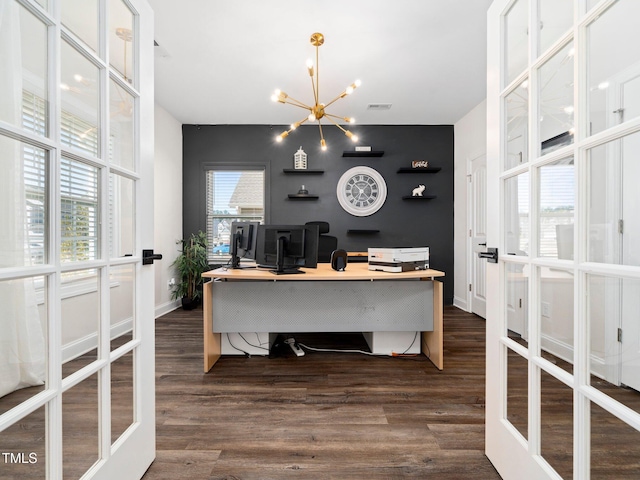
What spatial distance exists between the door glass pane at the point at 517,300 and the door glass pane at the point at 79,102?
1.53 metres

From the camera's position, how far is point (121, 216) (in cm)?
118

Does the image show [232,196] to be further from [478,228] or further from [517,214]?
[517,214]

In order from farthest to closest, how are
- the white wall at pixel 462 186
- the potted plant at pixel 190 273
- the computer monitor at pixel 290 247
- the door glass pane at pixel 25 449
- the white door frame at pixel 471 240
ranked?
the potted plant at pixel 190 273
the white door frame at pixel 471 240
the white wall at pixel 462 186
the computer monitor at pixel 290 247
the door glass pane at pixel 25 449

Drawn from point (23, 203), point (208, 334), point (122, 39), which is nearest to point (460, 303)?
point (208, 334)

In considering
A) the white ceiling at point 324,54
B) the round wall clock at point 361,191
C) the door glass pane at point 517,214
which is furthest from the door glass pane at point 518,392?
the round wall clock at point 361,191

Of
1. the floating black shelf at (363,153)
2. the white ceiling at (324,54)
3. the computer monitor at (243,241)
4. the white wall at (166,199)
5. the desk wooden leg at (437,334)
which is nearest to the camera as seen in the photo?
the white ceiling at (324,54)

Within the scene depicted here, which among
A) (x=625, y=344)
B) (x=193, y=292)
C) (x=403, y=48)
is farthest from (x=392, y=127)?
(x=625, y=344)

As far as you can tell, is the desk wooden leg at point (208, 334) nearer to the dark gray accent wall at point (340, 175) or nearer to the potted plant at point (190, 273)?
the potted plant at point (190, 273)

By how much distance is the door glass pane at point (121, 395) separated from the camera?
111cm

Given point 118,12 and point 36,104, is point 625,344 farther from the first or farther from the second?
point 118,12

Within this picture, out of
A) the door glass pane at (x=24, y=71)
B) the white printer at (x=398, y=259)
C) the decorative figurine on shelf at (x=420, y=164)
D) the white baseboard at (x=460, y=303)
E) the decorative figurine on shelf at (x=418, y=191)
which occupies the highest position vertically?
the decorative figurine on shelf at (x=420, y=164)

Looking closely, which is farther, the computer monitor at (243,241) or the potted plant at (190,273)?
the potted plant at (190,273)

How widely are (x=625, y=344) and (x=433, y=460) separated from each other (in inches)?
40.9

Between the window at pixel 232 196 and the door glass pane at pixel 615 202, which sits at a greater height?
the window at pixel 232 196
